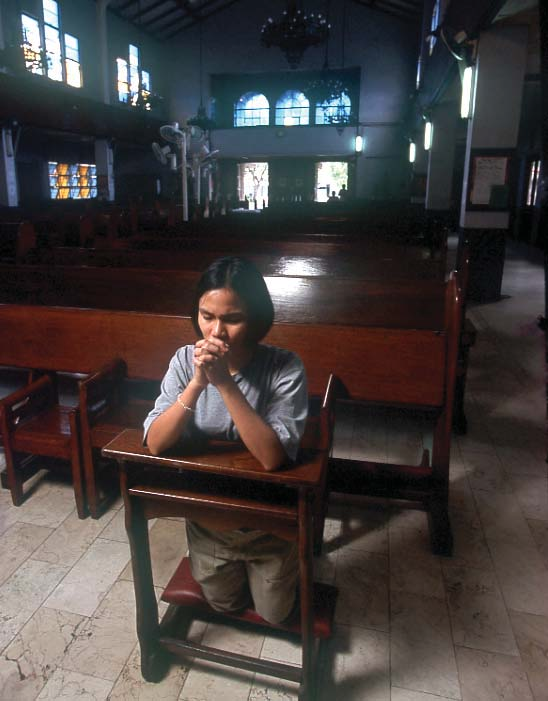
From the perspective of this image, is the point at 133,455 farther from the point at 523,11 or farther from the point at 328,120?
the point at 328,120

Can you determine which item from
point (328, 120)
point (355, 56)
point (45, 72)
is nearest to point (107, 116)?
point (45, 72)

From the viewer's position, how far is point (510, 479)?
2549mm

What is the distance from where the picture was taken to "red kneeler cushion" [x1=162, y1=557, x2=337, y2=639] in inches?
60.4

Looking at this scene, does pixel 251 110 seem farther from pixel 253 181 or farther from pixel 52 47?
pixel 52 47

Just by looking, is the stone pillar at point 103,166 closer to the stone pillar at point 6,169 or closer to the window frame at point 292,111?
the stone pillar at point 6,169

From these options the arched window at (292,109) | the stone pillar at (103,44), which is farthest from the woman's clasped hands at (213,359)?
the arched window at (292,109)

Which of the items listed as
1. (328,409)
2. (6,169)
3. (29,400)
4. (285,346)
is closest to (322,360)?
(285,346)

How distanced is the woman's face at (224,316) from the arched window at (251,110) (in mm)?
18063

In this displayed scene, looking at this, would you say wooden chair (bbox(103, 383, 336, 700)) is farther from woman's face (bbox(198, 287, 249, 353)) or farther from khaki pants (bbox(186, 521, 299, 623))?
woman's face (bbox(198, 287, 249, 353))

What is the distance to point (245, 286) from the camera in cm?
125

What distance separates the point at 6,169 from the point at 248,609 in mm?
10881

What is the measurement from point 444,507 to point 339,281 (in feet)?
4.22

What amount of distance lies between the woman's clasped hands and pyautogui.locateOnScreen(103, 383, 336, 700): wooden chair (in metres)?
0.19

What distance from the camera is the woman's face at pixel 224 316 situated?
4.07 ft
